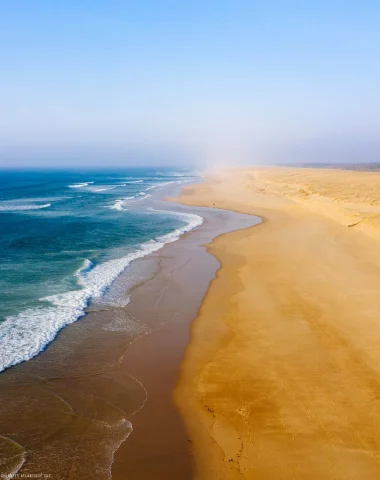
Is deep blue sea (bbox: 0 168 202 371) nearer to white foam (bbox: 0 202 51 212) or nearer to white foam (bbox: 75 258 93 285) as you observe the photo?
white foam (bbox: 75 258 93 285)

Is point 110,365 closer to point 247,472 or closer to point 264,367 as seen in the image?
point 264,367

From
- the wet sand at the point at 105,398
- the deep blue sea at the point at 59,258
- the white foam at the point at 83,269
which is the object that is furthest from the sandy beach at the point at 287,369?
the white foam at the point at 83,269

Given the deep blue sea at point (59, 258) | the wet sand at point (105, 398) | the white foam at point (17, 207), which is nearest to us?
the wet sand at point (105, 398)

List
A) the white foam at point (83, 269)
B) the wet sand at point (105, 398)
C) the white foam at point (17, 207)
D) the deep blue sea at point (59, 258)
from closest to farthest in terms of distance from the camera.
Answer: the wet sand at point (105, 398) → the deep blue sea at point (59, 258) → the white foam at point (83, 269) → the white foam at point (17, 207)

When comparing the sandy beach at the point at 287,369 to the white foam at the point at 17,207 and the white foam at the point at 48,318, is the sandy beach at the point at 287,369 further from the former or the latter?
the white foam at the point at 17,207

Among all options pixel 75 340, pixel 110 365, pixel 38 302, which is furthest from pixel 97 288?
pixel 110 365

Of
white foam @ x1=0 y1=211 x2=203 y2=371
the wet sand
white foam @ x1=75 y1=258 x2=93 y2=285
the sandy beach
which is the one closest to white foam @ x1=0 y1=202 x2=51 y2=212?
white foam @ x1=75 y1=258 x2=93 y2=285
